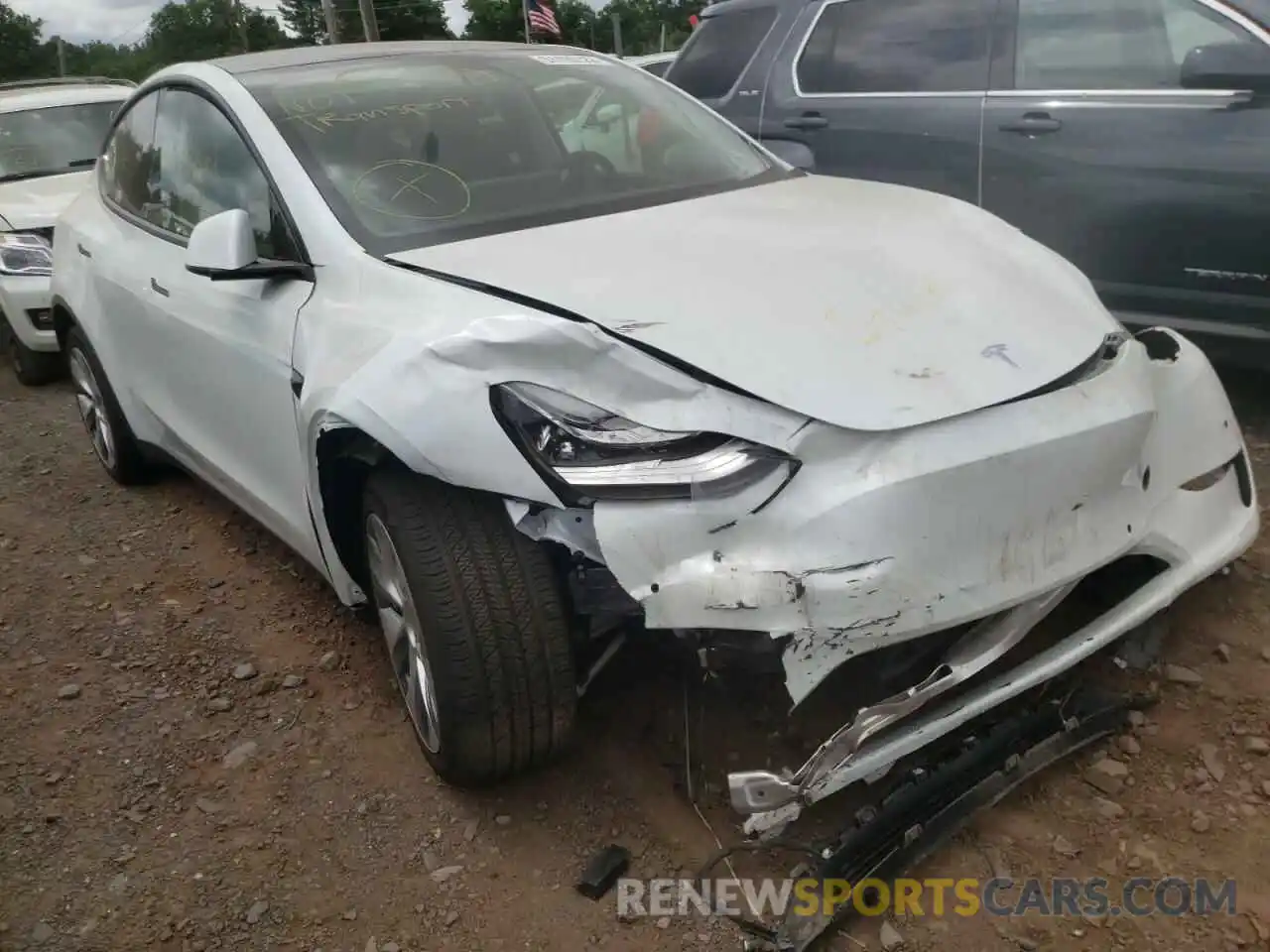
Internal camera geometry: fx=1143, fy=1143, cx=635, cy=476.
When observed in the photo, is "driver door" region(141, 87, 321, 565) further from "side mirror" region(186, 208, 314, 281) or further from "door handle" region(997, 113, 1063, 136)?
"door handle" region(997, 113, 1063, 136)

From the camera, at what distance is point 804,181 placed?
11.0ft

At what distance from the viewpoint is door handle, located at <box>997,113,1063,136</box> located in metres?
4.36

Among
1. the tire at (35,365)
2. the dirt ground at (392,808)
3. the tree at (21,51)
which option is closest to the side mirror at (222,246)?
the dirt ground at (392,808)

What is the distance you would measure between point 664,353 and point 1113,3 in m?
3.15

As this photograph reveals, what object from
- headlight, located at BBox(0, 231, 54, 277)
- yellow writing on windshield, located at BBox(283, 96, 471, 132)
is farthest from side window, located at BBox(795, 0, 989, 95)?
headlight, located at BBox(0, 231, 54, 277)

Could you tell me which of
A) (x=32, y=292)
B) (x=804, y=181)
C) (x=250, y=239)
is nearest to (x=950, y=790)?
(x=804, y=181)

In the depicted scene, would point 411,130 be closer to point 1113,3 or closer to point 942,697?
point 942,697

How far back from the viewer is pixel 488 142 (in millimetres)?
3168

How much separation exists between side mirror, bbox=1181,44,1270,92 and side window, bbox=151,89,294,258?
3.06m

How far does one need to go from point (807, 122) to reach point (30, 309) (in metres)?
4.44

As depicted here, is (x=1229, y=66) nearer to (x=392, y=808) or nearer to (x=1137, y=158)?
(x=1137, y=158)

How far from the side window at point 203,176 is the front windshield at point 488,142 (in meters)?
0.16

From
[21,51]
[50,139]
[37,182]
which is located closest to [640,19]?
[21,51]

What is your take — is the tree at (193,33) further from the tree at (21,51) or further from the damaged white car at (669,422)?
the damaged white car at (669,422)
